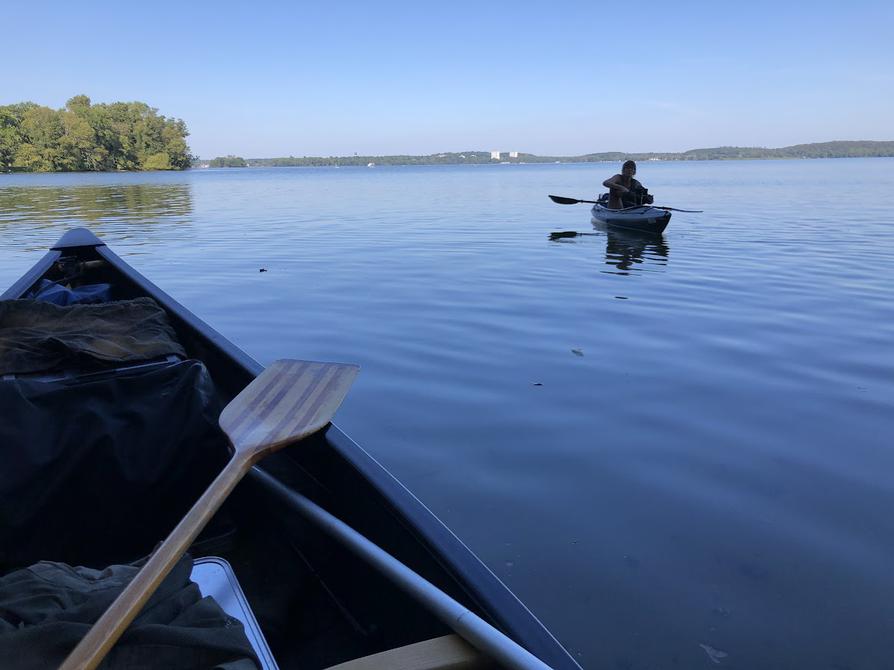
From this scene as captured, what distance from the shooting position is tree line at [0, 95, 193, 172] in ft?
233

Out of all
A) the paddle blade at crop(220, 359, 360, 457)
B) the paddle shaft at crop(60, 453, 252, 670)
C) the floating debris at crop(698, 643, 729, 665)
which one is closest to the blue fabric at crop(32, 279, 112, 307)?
the paddle blade at crop(220, 359, 360, 457)

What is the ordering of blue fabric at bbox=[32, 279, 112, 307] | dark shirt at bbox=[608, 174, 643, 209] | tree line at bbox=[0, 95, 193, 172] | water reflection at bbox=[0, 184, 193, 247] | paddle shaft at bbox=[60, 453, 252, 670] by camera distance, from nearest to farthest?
1. paddle shaft at bbox=[60, 453, 252, 670]
2. blue fabric at bbox=[32, 279, 112, 307]
3. dark shirt at bbox=[608, 174, 643, 209]
4. water reflection at bbox=[0, 184, 193, 247]
5. tree line at bbox=[0, 95, 193, 172]

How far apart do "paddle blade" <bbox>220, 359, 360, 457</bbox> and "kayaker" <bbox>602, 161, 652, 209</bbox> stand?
1205cm

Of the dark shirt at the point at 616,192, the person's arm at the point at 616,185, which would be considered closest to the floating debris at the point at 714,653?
the person's arm at the point at 616,185

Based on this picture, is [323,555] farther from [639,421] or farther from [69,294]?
[69,294]

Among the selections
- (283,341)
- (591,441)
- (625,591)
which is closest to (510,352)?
(591,441)

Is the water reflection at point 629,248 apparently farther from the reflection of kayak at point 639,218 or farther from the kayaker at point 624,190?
the kayaker at point 624,190

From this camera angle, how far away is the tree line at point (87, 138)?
71.1 m

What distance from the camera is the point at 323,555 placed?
190 cm

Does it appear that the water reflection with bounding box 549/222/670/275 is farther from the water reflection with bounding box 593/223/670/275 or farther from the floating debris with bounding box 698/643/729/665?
the floating debris with bounding box 698/643/729/665

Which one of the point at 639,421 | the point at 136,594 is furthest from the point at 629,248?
the point at 136,594

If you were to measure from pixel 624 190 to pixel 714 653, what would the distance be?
487 inches

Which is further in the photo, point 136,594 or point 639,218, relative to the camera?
point 639,218

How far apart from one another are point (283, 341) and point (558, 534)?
376 cm
